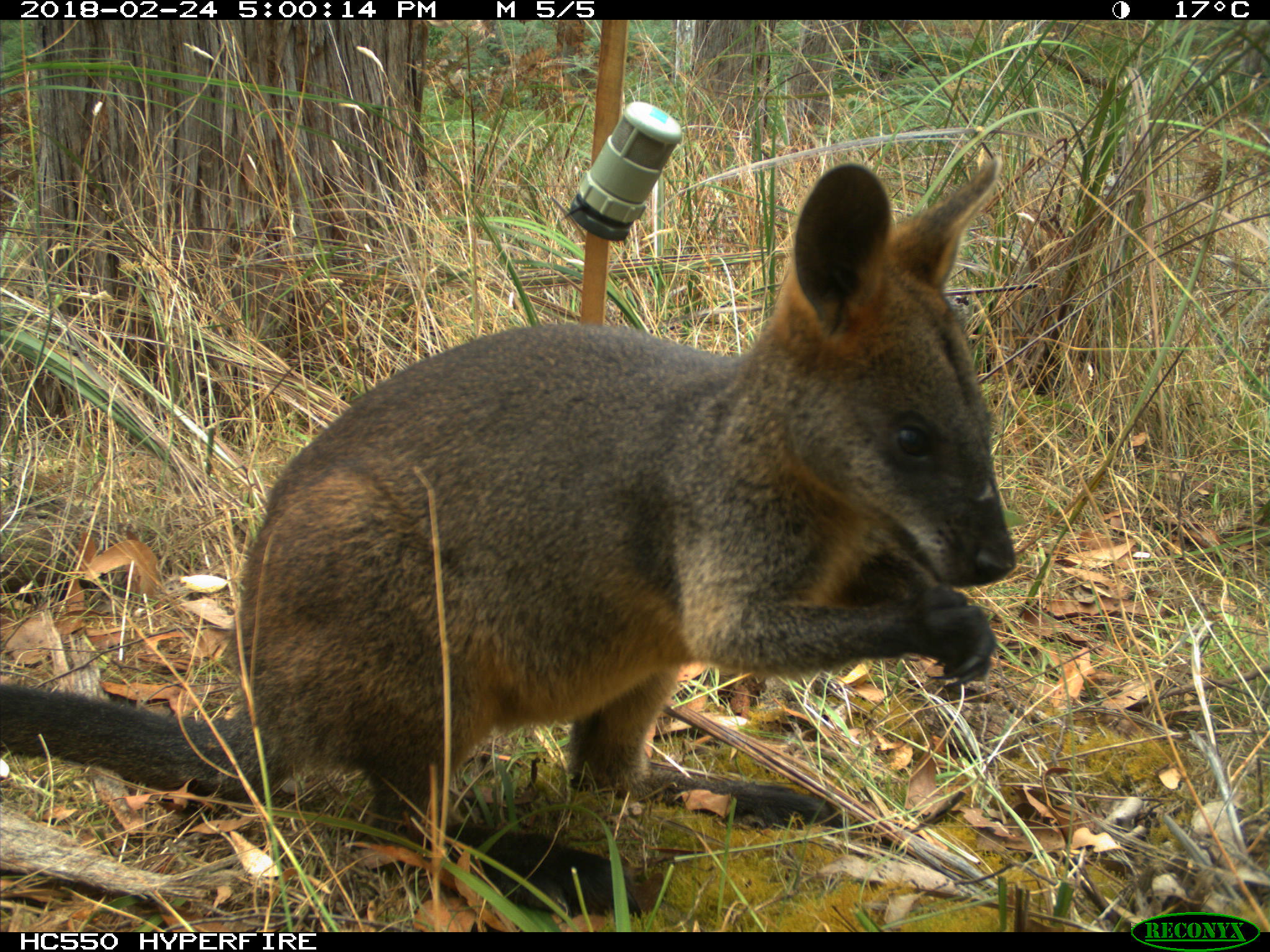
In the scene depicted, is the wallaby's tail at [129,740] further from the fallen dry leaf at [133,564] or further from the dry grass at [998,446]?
the fallen dry leaf at [133,564]

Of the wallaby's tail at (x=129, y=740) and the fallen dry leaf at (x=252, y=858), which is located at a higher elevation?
the wallaby's tail at (x=129, y=740)

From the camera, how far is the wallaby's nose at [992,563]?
2.49m

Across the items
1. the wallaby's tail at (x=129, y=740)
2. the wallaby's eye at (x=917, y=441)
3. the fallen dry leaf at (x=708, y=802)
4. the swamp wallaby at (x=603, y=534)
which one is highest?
Answer: the wallaby's eye at (x=917, y=441)

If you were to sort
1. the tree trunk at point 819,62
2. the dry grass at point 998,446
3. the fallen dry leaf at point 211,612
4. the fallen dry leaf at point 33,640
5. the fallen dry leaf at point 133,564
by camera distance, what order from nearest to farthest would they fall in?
the dry grass at point 998,446, the fallen dry leaf at point 33,640, the fallen dry leaf at point 211,612, the fallen dry leaf at point 133,564, the tree trunk at point 819,62

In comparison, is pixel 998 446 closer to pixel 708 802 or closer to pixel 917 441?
pixel 708 802

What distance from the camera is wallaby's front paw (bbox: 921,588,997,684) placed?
2.51m

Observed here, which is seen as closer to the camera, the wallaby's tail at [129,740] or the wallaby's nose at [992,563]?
the wallaby's nose at [992,563]

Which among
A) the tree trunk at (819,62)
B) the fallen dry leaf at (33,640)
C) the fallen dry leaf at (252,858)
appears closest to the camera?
the fallen dry leaf at (252,858)

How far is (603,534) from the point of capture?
2.95 m

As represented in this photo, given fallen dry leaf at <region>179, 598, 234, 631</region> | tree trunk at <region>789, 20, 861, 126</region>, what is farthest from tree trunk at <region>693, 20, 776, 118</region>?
fallen dry leaf at <region>179, 598, 234, 631</region>

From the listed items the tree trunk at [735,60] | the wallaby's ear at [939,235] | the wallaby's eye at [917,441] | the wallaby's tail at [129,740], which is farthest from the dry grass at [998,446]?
the wallaby's ear at [939,235]
